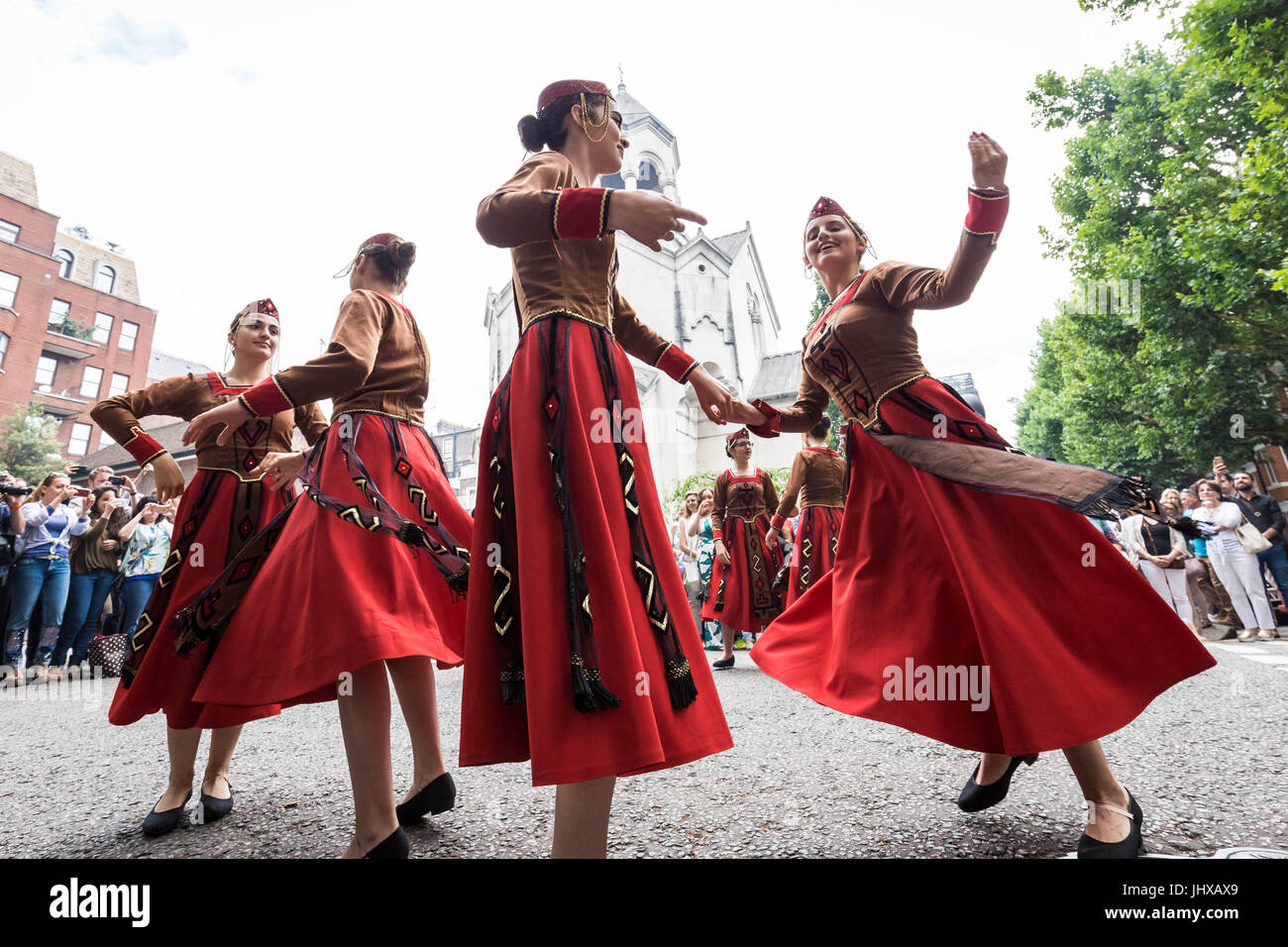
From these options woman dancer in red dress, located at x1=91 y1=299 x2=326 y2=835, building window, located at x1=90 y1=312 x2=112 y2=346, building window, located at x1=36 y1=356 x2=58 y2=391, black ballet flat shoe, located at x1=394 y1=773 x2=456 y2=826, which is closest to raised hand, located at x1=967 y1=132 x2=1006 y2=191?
woman dancer in red dress, located at x1=91 y1=299 x2=326 y2=835

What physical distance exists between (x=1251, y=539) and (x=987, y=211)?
1042 centimetres

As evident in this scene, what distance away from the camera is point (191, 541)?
106 inches

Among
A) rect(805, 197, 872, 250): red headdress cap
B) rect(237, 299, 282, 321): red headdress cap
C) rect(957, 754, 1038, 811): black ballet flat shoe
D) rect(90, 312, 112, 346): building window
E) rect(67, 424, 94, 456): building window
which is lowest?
rect(957, 754, 1038, 811): black ballet flat shoe

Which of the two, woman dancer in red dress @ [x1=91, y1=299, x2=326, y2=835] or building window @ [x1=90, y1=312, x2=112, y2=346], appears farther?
building window @ [x1=90, y1=312, x2=112, y2=346]

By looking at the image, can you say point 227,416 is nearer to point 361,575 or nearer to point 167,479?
point 361,575

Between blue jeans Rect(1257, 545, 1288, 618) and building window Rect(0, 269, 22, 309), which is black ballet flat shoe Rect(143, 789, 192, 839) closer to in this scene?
blue jeans Rect(1257, 545, 1288, 618)

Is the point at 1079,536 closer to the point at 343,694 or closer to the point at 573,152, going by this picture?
the point at 573,152

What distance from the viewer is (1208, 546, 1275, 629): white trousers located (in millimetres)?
9133

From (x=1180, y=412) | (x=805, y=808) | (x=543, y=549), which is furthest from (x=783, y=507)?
(x=1180, y=412)

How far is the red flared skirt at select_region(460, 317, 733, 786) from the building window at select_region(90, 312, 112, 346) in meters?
45.7

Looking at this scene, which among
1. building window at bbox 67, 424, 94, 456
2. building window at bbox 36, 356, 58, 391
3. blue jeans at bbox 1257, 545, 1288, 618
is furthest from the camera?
building window at bbox 67, 424, 94, 456

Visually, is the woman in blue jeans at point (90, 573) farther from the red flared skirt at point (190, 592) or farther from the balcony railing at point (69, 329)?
the balcony railing at point (69, 329)

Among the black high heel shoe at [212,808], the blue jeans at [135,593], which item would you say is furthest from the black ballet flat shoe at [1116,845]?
the blue jeans at [135,593]
